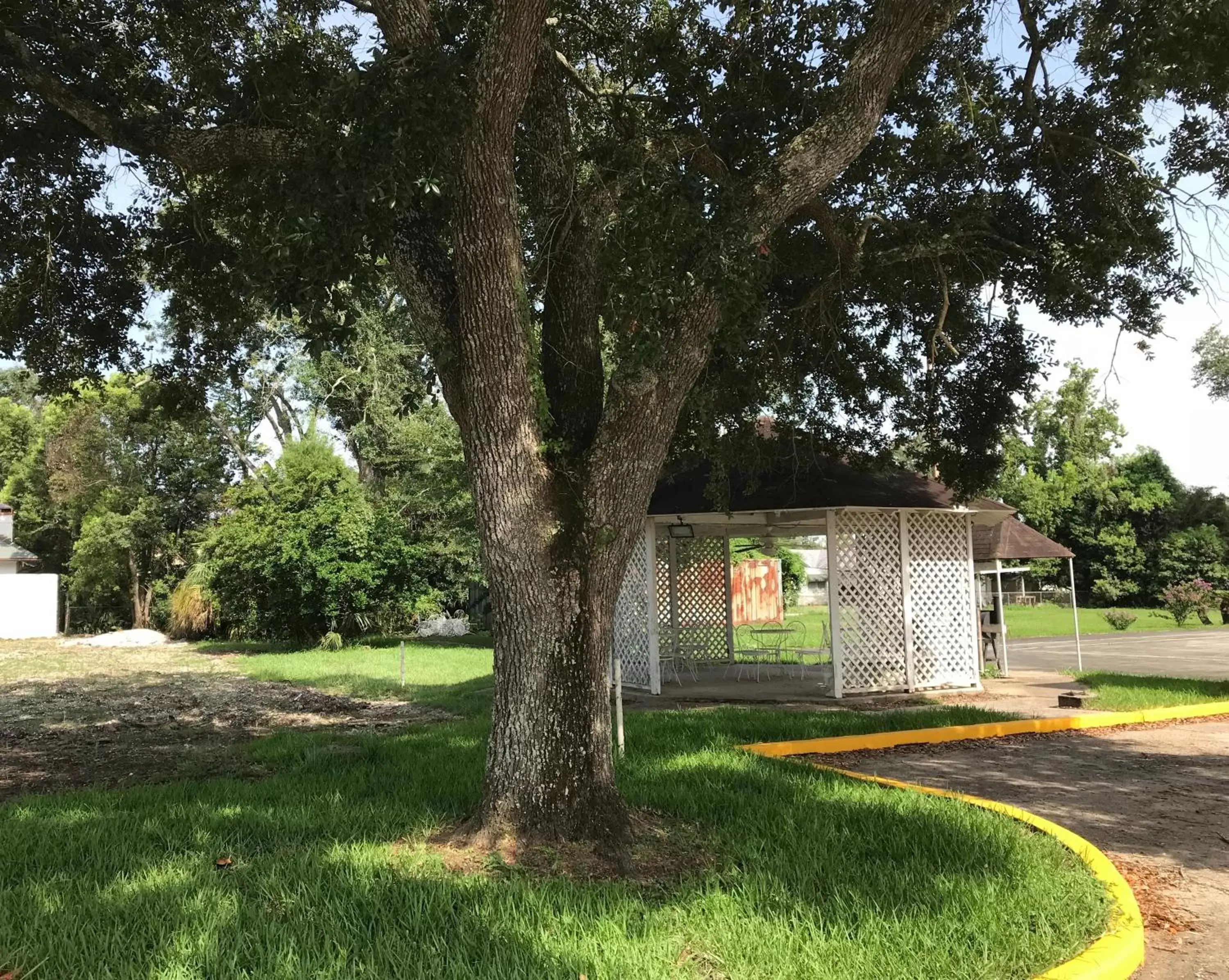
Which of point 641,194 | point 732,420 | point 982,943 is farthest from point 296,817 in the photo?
point 732,420

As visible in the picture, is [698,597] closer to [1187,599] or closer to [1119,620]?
[1119,620]

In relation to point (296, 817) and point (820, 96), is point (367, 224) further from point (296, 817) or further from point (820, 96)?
point (820, 96)

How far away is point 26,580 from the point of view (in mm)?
31094

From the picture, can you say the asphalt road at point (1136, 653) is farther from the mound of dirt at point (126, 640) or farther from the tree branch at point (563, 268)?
the mound of dirt at point (126, 640)

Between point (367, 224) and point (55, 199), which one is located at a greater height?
point (55, 199)

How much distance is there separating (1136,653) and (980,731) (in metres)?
12.6

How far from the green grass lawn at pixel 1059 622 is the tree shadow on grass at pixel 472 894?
57.3 ft

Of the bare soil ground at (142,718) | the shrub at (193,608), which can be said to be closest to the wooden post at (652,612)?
the bare soil ground at (142,718)

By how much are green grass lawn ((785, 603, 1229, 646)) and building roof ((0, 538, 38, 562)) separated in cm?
2799

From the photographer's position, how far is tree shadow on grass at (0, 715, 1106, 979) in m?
3.67

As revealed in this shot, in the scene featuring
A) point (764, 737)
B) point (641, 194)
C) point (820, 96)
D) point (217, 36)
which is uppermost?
point (217, 36)

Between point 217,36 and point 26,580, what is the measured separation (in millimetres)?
28478

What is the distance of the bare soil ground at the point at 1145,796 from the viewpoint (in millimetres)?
4434

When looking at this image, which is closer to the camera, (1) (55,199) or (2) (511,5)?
(2) (511,5)
